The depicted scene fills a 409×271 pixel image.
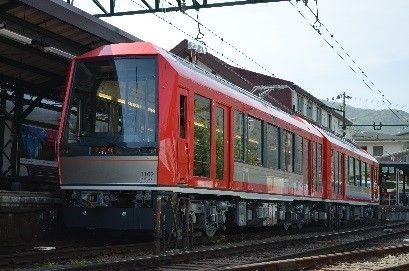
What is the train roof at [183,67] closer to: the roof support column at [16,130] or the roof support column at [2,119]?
the roof support column at [16,130]

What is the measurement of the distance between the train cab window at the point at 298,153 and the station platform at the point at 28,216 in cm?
750

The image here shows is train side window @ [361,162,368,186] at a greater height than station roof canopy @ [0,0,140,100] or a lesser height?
lesser

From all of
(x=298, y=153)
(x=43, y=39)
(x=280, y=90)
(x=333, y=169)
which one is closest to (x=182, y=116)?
(x=43, y=39)

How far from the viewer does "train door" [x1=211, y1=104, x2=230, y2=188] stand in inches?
497

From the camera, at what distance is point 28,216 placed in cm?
1252

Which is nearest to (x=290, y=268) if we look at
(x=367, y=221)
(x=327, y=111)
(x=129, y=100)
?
(x=129, y=100)

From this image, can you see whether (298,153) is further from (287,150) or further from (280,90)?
(280,90)

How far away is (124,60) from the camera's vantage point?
11672 mm

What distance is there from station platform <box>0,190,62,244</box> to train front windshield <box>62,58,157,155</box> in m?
1.45

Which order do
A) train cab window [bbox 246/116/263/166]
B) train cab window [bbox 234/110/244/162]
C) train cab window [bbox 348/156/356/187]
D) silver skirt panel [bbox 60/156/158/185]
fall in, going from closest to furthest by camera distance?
1. silver skirt panel [bbox 60/156/158/185]
2. train cab window [bbox 234/110/244/162]
3. train cab window [bbox 246/116/263/166]
4. train cab window [bbox 348/156/356/187]

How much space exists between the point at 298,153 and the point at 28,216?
862 centimetres

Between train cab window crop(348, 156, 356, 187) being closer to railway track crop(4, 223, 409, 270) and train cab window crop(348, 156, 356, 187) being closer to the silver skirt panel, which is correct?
railway track crop(4, 223, 409, 270)

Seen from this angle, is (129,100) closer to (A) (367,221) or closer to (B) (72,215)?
(B) (72,215)

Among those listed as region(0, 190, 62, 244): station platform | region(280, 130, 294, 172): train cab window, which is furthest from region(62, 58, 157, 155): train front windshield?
region(280, 130, 294, 172): train cab window
